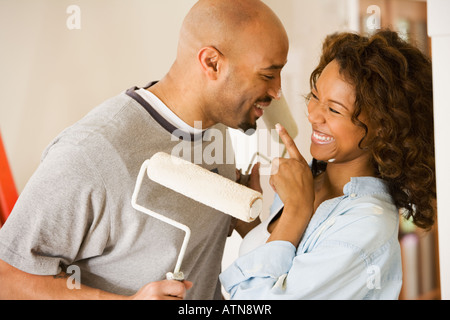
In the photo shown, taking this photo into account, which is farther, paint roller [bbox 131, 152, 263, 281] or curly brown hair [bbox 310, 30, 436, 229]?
curly brown hair [bbox 310, 30, 436, 229]

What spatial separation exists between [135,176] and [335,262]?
15.9 inches

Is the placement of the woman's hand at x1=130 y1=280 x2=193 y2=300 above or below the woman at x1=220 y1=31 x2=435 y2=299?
below

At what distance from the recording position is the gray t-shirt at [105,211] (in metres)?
0.82

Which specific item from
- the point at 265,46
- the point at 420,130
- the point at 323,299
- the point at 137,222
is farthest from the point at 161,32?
the point at 323,299

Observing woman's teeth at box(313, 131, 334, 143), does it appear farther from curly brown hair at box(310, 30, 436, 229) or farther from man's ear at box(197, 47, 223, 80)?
man's ear at box(197, 47, 223, 80)

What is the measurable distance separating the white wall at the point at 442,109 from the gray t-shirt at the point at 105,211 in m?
0.49

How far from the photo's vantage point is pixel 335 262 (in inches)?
29.6

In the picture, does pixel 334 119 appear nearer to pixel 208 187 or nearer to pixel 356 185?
pixel 356 185

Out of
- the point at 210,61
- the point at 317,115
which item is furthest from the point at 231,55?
the point at 317,115

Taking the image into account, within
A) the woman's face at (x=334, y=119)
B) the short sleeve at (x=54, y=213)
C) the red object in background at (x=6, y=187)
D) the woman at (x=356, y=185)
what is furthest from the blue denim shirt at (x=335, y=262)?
the red object in background at (x=6, y=187)

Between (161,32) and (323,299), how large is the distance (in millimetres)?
858

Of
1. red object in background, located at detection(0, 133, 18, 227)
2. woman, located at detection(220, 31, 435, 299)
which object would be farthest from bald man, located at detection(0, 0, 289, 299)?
red object in background, located at detection(0, 133, 18, 227)

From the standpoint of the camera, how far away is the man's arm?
0.78m

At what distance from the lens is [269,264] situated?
795 mm
